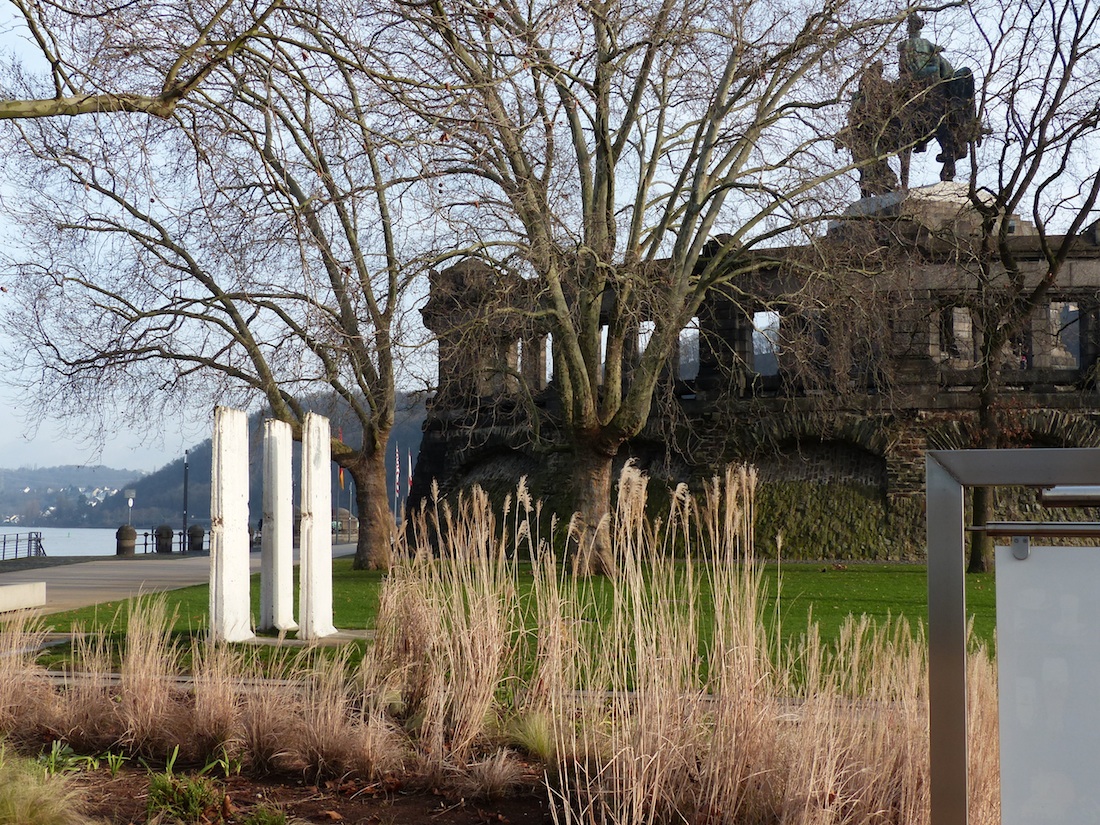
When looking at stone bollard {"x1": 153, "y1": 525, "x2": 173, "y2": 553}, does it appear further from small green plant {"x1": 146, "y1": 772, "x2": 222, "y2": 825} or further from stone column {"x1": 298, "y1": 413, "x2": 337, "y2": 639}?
small green plant {"x1": 146, "y1": 772, "x2": 222, "y2": 825}

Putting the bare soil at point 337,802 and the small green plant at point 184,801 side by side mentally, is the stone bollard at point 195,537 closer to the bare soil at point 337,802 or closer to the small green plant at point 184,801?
the bare soil at point 337,802

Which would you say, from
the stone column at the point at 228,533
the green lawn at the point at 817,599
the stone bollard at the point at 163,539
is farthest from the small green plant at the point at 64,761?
the stone bollard at the point at 163,539

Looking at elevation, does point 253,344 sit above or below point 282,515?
above

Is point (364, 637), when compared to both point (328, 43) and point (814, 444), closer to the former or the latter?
point (328, 43)

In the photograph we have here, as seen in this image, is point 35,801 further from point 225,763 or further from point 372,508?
point 372,508

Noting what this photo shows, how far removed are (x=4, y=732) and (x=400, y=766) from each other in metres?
2.22

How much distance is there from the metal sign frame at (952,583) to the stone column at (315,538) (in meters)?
8.36

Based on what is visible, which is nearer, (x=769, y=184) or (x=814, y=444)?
(x=769, y=184)

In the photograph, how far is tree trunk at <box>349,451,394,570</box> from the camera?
2161cm

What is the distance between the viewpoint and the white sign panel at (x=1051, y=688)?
6.05 feet

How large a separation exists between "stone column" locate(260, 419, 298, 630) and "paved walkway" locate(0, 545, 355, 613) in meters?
1.96

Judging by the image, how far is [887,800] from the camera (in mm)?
4176

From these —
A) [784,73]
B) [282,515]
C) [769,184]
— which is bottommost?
[282,515]

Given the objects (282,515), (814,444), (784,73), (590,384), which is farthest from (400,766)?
(814,444)
